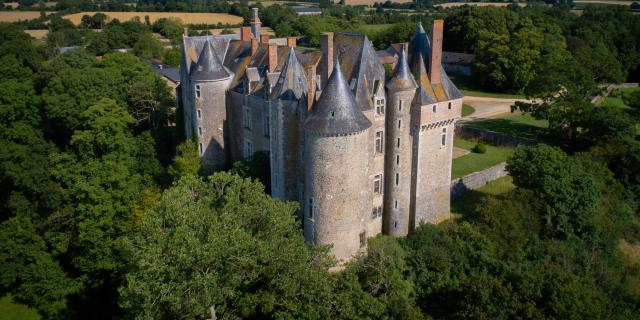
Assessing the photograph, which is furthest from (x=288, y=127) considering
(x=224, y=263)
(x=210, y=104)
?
(x=210, y=104)

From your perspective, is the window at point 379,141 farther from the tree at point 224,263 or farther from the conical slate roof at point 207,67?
the conical slate roof at point 207,67

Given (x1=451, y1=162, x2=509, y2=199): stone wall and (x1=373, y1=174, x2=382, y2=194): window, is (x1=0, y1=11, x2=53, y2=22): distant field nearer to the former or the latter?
(x1=451, y1=162, x2=509, y2=199): stone wall

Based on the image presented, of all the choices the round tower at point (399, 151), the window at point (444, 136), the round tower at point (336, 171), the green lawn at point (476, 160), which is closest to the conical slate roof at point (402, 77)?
the round tower at point (399, 151)

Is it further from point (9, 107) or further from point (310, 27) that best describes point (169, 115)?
point (310, 27)

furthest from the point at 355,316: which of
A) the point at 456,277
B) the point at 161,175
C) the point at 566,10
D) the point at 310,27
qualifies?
the point at 566,10

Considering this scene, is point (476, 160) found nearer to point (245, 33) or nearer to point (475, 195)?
point (475, 195)
